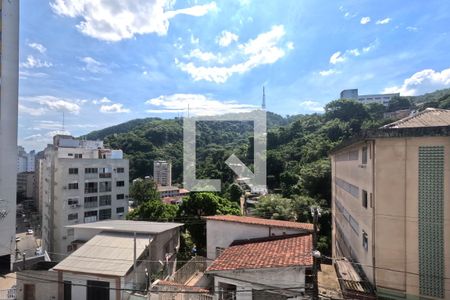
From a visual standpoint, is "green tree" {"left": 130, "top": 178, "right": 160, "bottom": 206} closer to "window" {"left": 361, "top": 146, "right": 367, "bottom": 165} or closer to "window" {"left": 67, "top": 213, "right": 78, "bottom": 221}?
"window" {"left": 67, "top": 213, "right": 78, "bottom": 221}

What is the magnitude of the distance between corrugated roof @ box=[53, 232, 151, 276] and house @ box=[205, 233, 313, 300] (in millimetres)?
3576

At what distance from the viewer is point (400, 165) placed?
6.09 meters

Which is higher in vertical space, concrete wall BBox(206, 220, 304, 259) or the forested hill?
Answer: the forested hill

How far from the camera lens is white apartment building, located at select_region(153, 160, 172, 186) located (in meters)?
63.5

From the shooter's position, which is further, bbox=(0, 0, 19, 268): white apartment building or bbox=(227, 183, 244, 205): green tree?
bbox=(227, 183, 244, 205): green tree

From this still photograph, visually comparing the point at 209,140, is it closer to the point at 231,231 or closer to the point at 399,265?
the point at 231,231

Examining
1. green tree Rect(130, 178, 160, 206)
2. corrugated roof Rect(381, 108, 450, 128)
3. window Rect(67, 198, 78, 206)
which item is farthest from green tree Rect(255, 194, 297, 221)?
green tree Rect(130, 178, 160, 206)

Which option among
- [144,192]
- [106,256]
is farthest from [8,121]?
[144,192]

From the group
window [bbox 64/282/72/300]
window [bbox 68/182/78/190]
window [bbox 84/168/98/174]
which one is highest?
window [bbox 84/168/98/174]

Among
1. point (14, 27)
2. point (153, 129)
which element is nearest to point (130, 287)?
point (14, 27)

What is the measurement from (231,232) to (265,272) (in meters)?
4.02

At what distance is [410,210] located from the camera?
601 cm

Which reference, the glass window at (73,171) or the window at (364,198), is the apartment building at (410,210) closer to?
the window at (364,198)

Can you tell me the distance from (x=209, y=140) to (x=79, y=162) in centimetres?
3948
